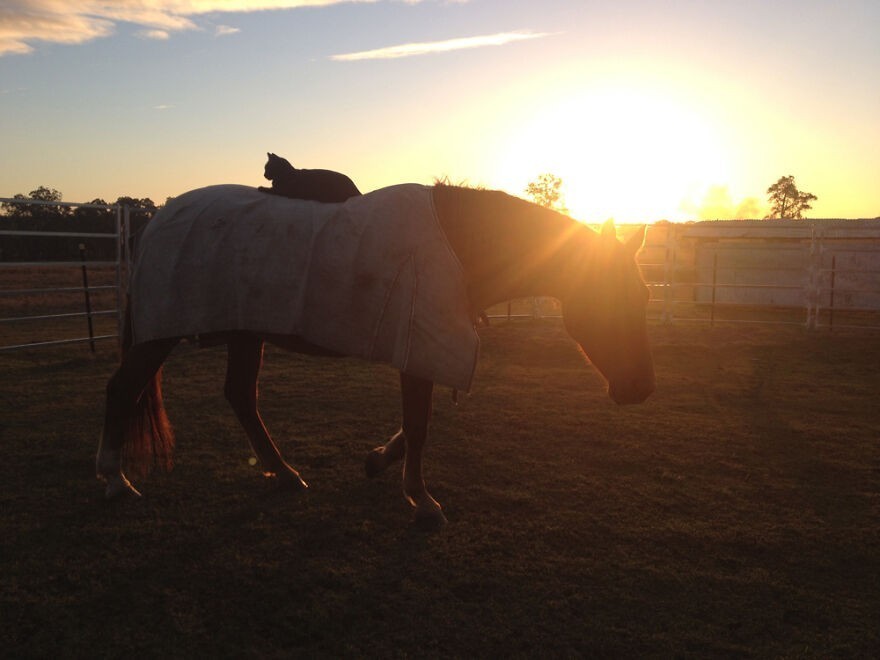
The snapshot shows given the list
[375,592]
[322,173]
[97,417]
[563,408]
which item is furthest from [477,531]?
[97,417]

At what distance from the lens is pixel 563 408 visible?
5875mm

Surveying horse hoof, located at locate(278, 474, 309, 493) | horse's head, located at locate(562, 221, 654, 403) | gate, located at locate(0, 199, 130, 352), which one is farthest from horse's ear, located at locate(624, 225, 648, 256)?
gate, located at locate(0, 199, 130, 352)

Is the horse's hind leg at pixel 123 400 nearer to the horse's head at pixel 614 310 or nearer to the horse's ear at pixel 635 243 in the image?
the horse's head at pixel 614 310

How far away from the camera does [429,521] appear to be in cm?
317

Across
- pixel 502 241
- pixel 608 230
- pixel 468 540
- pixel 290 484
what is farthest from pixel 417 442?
pixel 608 230

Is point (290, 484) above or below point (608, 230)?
below

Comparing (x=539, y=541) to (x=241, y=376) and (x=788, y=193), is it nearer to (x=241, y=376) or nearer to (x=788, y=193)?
(x=241, y=376)

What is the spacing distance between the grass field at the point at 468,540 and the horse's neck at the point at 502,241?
46.7 inches

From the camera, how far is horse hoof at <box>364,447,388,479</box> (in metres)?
3.71

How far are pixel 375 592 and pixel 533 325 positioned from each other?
11186 millimetres

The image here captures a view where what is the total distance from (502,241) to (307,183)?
1.13m

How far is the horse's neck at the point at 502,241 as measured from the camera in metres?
3.13

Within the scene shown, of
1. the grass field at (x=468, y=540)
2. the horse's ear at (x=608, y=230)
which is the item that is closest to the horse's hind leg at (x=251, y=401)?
the grass field at (x=468, y=540)

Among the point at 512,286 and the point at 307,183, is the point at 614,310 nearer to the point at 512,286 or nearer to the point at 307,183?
the point at 512,286
